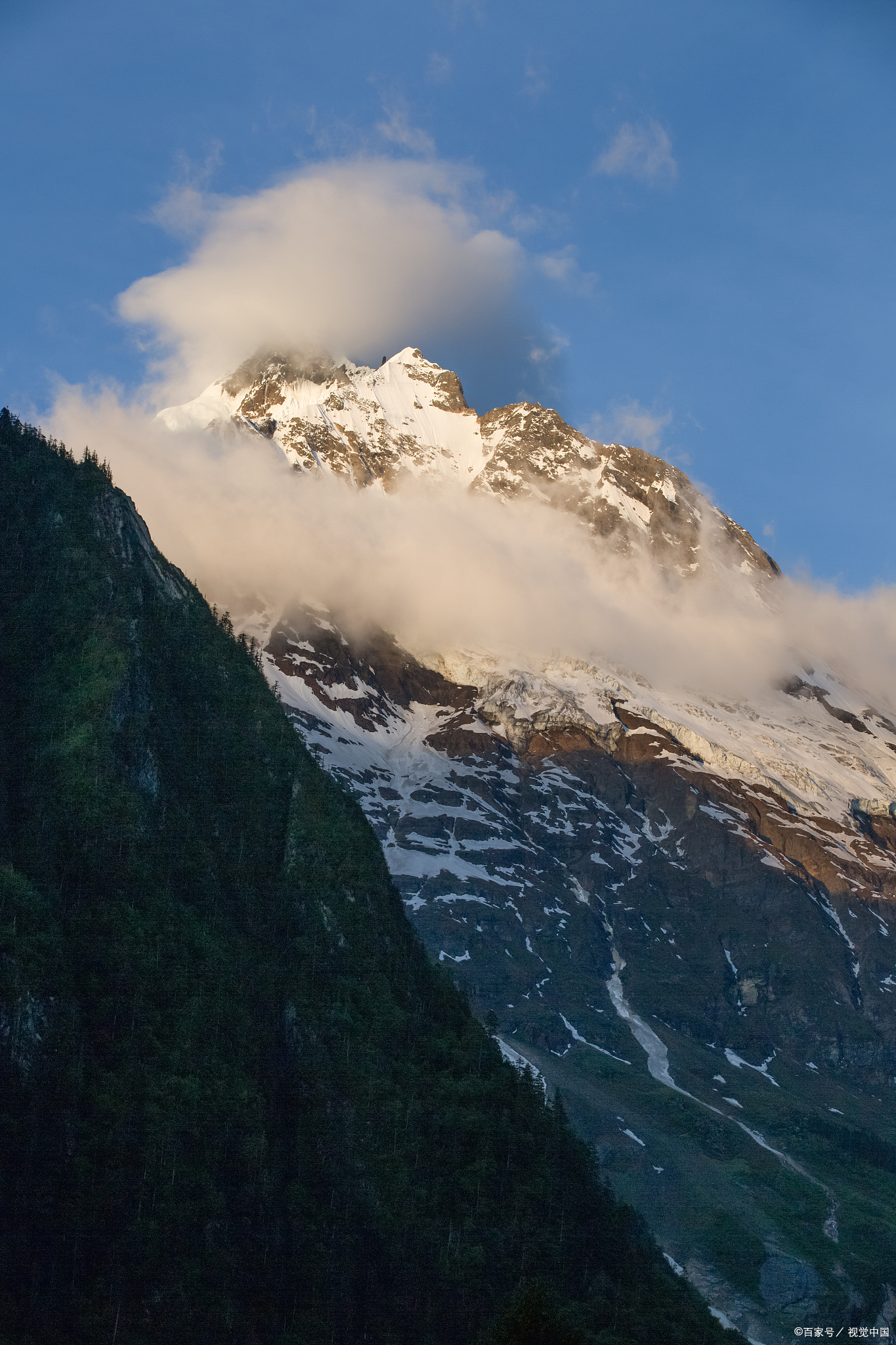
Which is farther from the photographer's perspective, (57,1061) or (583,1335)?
(57,1061)

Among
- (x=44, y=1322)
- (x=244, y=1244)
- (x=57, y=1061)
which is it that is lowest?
(x=44, y=1322)

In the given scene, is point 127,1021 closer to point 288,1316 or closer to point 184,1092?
point 184,1092

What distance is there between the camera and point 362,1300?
646ft

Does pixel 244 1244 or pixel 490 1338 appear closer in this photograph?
pixel 490 1338

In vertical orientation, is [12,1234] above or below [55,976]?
below

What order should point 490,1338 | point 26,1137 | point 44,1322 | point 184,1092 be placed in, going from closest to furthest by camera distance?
point 490,1338 < point 44,1322 < point 26,1137 < point 184,1092

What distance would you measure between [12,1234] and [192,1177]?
81.3ft

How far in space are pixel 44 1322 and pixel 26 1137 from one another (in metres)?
22.1

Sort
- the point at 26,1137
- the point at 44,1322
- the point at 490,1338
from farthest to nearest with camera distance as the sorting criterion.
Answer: the point at 26,1137
the point at 44,1322
the point at 490,1338

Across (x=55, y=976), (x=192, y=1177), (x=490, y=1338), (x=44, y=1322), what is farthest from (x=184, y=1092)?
(x=490, y=1338)

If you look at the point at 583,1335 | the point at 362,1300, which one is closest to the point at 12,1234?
the point at 362,1300

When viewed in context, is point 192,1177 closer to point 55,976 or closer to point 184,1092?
point 184,1092

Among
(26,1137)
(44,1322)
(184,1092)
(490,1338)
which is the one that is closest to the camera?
(490,1338)

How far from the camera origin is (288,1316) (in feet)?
609
